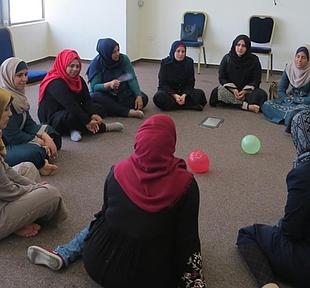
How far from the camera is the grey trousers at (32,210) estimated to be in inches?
83.6

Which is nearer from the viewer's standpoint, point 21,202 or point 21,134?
point 21,202

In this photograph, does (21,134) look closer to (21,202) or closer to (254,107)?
(21,202)

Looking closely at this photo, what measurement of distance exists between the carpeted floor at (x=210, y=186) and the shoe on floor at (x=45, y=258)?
0.03 metres

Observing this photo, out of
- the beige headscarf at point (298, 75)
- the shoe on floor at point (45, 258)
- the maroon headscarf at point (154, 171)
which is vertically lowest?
the shoe on floor at point (45, 258)

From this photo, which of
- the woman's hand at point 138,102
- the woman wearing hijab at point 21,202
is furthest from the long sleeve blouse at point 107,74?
the woman wearing hijab at point 21,202

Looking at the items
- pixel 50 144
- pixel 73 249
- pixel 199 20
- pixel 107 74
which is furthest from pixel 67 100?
pixel 199 20

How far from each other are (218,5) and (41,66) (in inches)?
110

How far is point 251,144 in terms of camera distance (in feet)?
11.2

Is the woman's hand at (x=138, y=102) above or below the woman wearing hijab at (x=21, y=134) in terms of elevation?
below

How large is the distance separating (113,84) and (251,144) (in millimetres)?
1493

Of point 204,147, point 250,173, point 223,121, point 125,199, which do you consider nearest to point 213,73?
point 223,121

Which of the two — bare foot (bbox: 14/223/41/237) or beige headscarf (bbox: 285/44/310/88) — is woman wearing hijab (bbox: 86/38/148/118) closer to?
beige headscarf (bbox: 285/44/310/88)

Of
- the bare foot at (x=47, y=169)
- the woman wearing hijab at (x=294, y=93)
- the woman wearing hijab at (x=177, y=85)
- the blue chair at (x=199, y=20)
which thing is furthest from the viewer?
the blue chair at (x=199, y=20)

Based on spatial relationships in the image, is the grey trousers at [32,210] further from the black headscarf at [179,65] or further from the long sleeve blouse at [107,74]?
the black headscarf at [179,65]
